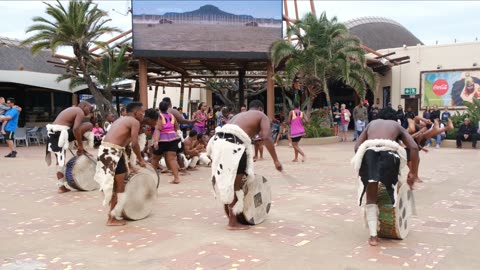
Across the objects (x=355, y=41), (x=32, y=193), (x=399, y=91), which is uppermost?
(x=355, y=41)

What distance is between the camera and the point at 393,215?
4805 mm

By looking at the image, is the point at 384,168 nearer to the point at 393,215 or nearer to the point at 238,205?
the point at 393,215

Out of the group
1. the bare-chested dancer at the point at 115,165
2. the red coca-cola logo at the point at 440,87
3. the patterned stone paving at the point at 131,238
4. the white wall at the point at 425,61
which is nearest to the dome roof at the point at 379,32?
the white wall at the point at 425,61

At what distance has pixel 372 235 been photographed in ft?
15.6

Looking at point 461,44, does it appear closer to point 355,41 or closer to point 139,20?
point 355,41

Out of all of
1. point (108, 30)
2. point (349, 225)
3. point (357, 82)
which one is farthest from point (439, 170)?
point (108, 30)

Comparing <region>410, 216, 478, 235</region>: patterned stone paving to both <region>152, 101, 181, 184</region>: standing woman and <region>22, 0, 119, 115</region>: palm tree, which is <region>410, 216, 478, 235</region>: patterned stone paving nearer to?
<region>152, 101, 181, 184</region>: standing woman

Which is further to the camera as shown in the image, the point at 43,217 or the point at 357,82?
the point at 357,82

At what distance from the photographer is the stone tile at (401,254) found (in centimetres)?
425

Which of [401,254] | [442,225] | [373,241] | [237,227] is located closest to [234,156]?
[237,227]

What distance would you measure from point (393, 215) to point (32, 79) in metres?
18.8

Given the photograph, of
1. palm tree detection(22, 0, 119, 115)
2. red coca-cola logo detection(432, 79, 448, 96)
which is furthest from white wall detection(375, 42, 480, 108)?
palm tree detection(22, 0, 119, 115)

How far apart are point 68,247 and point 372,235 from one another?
10.4 feet

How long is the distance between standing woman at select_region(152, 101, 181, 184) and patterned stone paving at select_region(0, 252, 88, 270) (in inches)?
163
